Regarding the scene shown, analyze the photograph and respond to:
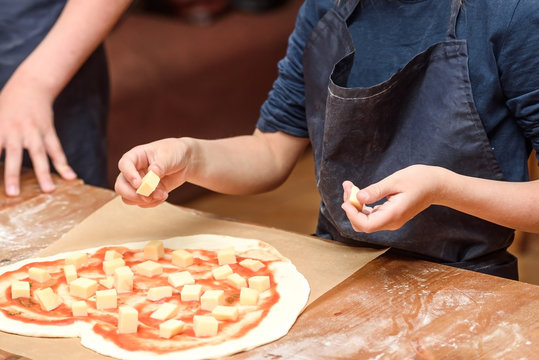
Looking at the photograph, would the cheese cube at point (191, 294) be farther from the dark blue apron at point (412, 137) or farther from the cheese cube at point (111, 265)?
the dark blue apron at point (412, 137)

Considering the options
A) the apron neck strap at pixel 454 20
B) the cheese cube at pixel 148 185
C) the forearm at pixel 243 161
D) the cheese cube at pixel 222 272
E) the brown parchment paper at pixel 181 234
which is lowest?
the brown parchment paper at pixel 181 234

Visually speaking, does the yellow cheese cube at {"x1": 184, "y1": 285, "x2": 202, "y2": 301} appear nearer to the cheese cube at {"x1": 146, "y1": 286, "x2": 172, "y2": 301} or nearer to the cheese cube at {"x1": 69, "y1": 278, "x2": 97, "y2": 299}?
the cheese cube at {"x1": 146, "y1": 286, "x2": 172, "y2": 301}

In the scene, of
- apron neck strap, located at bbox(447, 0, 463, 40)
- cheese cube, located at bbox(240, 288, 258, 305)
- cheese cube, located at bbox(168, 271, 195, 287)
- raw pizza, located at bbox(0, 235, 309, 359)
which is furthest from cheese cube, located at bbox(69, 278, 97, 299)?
apron neck strap, located at bbox(447, 0, 463, 40)

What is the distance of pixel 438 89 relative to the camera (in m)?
1.18

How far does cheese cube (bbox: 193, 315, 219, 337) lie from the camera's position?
100 cm

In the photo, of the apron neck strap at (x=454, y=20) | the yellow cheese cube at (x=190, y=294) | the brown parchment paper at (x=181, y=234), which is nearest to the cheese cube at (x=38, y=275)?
the brown parchment paper at (x=181, y=234)

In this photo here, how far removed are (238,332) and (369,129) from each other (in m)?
0.40

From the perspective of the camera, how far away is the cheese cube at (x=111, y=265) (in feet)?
3.86

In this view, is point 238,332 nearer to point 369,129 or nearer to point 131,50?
point 369,129

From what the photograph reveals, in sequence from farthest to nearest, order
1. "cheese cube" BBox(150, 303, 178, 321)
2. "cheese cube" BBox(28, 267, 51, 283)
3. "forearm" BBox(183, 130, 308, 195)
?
"forearm" BBox(183, 130, 308, 195) → "cheese cube" BBox(28, 267, 51, 283) → "cheese cube" BBox(150, 303, 178, 321)

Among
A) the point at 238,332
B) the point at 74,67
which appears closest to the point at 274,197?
the point at 74,67

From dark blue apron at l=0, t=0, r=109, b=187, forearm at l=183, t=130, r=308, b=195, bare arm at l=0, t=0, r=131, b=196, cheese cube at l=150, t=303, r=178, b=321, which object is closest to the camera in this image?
cheese cube at l=150, t=303, r=178, b=321

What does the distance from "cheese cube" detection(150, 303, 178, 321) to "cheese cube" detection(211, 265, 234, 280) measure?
0.11 metres

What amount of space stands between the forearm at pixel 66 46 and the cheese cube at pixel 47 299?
0.59 meters
